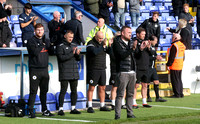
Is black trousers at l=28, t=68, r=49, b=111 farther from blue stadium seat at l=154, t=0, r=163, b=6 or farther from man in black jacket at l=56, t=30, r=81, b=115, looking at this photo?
blue stadium seat at l=154, t=0, r=163, b=6

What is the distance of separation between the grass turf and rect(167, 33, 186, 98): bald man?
1.57m

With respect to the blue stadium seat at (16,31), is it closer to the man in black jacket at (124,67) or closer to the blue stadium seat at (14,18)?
the blue stadium seat at (14,18)

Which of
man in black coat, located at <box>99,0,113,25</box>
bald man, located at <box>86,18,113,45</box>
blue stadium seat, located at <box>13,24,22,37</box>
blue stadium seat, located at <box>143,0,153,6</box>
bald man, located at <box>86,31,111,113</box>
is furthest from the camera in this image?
blue stadium seat, located at <box>143,0,153,6</box>

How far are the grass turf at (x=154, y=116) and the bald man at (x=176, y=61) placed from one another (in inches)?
61.8

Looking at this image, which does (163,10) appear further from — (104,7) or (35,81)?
(35,81)

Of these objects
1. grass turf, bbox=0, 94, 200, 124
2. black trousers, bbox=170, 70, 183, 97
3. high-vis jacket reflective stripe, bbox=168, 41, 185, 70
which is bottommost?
grass turf, bbox=0, 94, 200, 124

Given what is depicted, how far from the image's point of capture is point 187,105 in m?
13.8

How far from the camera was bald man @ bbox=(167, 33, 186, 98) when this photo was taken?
1617 cm

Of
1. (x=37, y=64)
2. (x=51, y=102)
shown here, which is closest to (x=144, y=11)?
(x=51, y=102)

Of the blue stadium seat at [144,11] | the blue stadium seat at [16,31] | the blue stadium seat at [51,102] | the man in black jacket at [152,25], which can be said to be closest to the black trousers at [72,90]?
the blue stadium seat at [51,102]

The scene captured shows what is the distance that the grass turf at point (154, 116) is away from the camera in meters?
10.3

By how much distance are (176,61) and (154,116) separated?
5729 millimetres

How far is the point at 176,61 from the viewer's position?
1636 centimetres

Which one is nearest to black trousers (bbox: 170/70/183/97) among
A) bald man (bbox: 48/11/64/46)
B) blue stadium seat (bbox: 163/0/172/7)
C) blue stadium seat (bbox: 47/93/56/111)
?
bald man (bbox: 48/11/64/46)
